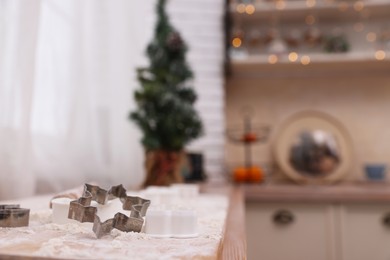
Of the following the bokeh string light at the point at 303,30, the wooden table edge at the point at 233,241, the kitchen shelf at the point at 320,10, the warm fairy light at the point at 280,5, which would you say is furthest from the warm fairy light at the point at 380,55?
the wooden table edge at the point at 233,241

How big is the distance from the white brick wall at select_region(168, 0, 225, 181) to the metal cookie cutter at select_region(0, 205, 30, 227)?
1.69 metres

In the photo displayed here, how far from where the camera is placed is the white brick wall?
7.47ft

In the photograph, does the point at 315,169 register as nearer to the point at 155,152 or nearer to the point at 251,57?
the point at 251,57

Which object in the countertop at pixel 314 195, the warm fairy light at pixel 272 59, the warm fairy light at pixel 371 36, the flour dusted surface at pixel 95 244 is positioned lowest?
the countertop at pixel 314 195

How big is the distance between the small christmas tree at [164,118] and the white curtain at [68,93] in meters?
0.10

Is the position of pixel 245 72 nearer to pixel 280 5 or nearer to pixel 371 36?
pixel 280 5

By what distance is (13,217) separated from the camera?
21.6 inches

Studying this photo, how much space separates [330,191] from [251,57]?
83 centimetres

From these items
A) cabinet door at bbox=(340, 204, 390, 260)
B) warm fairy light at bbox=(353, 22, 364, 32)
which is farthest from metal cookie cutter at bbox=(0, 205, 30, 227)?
warm fairy light at bbox=(353, 22, 364, 32)

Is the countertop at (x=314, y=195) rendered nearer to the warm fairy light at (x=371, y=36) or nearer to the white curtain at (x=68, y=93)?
the white curtain at (x=68, y=93)

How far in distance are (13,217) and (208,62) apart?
188 centimetres

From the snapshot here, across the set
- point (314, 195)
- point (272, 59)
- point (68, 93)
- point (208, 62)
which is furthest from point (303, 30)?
point (68, 93)

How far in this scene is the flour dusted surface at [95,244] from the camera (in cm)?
40

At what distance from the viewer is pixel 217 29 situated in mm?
2395
